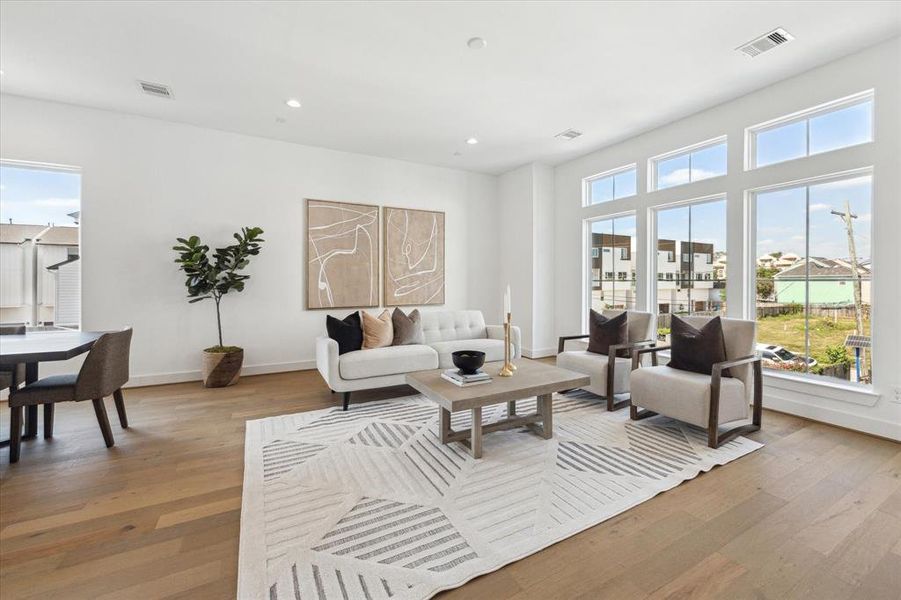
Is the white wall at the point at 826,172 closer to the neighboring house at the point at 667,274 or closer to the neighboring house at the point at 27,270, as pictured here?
the neighboring house at the point at 667,274

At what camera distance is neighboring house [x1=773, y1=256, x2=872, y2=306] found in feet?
10.6

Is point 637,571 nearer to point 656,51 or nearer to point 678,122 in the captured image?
point 656,51

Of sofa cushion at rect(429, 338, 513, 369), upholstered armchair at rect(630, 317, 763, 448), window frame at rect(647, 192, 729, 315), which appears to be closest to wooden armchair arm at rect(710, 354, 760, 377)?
upholstered armchair at rect(630, 317, 763, 448)

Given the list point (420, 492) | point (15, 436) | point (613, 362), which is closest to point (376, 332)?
point (420, 492)

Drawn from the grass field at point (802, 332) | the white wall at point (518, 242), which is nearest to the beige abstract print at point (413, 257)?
the white wall at point (518, 242)

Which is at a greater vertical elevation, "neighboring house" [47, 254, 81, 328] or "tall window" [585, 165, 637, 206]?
"tall window" [585, 165, 637, 206]

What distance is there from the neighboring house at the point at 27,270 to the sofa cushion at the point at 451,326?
3.92 meters

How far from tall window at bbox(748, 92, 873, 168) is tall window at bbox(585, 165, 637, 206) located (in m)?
1.41

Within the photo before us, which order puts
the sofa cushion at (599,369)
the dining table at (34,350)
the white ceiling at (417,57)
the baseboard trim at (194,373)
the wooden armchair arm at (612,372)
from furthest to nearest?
1. the baseboard trim at (194,373)
2. the sofa cushion at (599,369)
3. the wooden armchair arm at (612,372)
4. the white ceiling at (417,57)
5. the dining table at (34,350)

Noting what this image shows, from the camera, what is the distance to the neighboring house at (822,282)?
3246mm

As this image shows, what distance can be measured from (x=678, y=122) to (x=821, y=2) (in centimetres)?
191

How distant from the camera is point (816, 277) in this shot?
11.4 feet

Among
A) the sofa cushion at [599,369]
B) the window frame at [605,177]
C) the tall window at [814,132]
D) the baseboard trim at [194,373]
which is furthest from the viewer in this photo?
the window frame at [605,177]

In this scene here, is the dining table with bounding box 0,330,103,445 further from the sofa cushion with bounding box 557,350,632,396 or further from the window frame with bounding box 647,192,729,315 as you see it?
the window frame with bounding box 647,192,729,315
